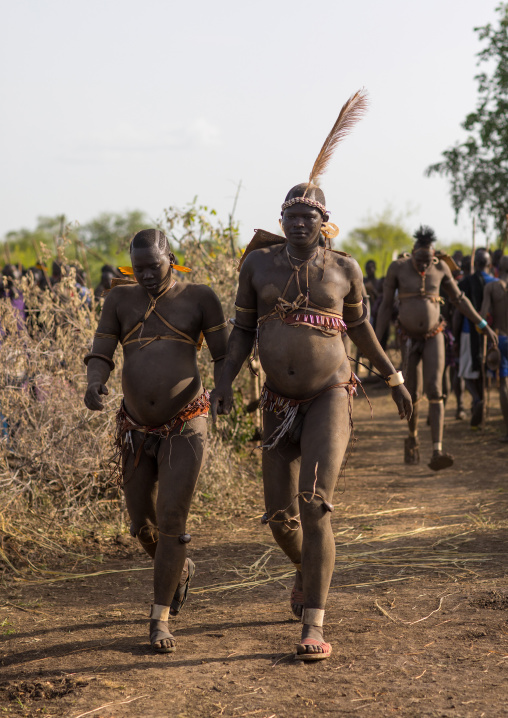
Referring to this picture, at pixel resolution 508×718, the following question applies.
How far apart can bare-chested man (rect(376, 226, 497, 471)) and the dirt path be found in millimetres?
1589

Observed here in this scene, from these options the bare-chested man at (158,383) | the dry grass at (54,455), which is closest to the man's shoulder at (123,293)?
the bare-chested man at (158,383)

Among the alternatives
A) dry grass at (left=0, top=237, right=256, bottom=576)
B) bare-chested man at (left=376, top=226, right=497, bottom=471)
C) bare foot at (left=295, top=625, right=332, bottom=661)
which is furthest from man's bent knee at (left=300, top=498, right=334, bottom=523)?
bare-chested man at (left=376, top=226, right=497, bottom=471)

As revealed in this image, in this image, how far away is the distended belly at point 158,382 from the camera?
4.45 meters

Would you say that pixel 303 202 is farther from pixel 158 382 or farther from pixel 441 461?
pixel 441 461

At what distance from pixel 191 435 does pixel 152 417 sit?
22 cm

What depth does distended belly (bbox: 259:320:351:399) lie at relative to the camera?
4.30 meters

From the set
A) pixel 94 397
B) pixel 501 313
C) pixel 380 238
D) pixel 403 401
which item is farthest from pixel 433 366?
pixel 380 238

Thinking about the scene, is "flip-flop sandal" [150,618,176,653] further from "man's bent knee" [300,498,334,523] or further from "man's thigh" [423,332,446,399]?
"man's thigh" [423,332,446,399]

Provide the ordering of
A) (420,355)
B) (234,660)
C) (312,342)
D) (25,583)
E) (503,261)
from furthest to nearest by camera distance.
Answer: (503,261), (420,355), (25,583), (312,342), (234,660)

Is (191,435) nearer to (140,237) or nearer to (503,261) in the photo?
(140,237)

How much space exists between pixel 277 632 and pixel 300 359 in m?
1.35

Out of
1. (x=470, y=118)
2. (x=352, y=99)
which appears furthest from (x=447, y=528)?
(x=470, y=118)

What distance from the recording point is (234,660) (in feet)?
13.2

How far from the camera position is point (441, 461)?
8.20 meters
